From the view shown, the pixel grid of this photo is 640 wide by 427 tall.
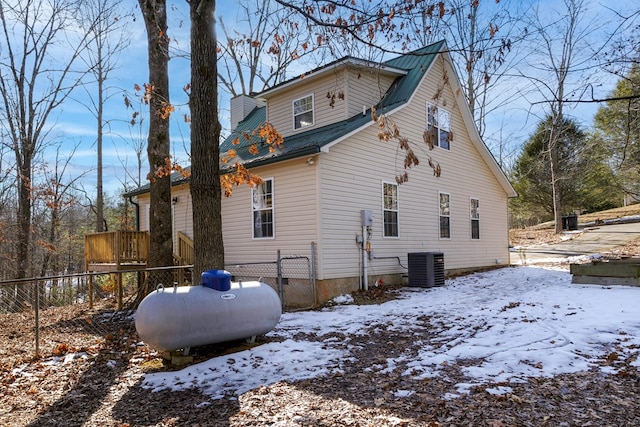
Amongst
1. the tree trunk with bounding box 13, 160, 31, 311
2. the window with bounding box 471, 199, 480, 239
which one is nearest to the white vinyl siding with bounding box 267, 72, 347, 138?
the window with bounding box 471, 199, 480, 239

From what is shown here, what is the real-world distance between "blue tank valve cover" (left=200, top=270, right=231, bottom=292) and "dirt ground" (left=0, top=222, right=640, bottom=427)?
0.84 m

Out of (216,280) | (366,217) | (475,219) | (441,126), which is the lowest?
(216,280)

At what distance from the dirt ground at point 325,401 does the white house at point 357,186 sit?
5197 millimetres

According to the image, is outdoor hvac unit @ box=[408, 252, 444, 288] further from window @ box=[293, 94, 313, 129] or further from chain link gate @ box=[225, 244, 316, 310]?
window @ box=[293, 94, 313, 129]

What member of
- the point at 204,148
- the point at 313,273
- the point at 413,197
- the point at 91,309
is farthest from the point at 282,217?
the point at 91,309

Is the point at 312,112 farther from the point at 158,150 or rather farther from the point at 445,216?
the point at 445,216

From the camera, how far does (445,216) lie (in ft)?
47.2

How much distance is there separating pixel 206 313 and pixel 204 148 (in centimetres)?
246

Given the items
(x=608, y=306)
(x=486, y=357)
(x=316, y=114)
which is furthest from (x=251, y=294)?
(x=316, y=114)

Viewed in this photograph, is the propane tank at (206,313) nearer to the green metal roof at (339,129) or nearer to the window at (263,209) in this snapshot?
the green metal roof at (339,129)

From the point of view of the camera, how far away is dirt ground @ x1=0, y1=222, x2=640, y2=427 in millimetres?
3512

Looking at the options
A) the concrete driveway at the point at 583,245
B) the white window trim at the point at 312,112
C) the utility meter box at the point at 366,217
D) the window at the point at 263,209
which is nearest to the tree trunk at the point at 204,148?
the window at the point at 263,209

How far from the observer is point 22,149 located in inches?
685

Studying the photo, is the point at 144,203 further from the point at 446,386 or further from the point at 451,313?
the point at 446,386
